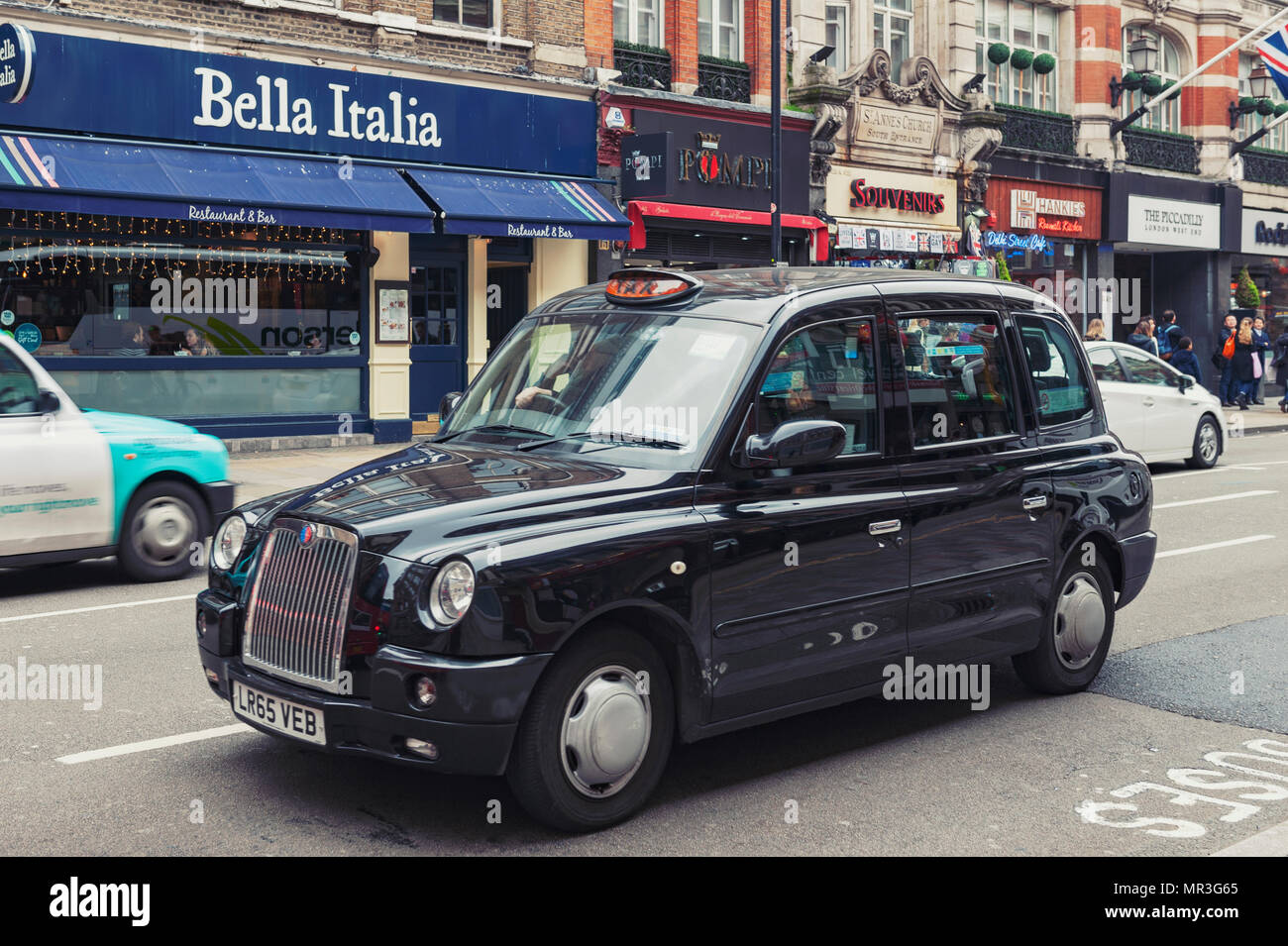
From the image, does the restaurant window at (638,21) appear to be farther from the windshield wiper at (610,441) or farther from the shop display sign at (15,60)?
the windshield wiper at (610,441)

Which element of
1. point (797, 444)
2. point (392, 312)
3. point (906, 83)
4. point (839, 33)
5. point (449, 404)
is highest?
point (839, 33)

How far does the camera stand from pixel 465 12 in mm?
20672

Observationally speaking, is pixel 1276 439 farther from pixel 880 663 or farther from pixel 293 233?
pixel 880 663

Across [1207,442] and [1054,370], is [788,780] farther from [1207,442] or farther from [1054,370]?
[1207,442]

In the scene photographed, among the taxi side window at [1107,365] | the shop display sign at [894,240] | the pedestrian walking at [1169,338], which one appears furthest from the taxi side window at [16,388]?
the pedestrian walking at [1169,338]

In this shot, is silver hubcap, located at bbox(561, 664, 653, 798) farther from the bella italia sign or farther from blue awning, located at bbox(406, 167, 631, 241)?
blue awning, located at bbox(406, 167, 631, 241)

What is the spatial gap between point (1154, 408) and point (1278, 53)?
15.3 meters

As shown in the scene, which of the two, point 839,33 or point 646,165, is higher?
point 839,33

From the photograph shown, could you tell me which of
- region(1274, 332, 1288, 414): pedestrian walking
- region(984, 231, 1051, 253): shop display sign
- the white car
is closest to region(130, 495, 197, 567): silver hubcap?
the white car

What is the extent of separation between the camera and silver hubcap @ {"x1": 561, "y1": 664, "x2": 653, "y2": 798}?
4.59 metres

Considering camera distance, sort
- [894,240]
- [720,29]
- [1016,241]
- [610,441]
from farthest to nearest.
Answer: [1016,241] < [894,240] < [720,29] < [610,441]

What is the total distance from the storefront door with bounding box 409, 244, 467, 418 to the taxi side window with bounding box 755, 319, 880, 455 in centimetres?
1541

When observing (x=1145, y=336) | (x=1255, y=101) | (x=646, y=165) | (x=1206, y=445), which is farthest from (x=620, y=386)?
(x=1255, y=101)
